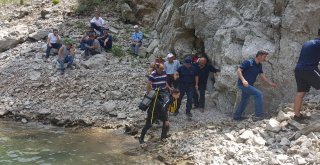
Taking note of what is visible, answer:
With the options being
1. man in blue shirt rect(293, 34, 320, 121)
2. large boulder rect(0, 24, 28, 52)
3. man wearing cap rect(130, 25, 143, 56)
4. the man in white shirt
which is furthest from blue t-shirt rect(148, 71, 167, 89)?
large boulder rect(0, 24, 28, 52)

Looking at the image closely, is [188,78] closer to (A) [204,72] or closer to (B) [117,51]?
(A) [204,72]

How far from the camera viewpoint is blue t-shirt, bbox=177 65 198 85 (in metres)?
12.5

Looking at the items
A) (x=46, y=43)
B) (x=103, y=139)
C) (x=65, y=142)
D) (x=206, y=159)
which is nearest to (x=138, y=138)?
(x=103, y=139)

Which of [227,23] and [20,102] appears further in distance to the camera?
[20,102]

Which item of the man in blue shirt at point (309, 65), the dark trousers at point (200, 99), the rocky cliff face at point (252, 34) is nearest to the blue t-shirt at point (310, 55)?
the man in blue shirt at point (309, 65)

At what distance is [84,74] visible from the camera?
16484mm

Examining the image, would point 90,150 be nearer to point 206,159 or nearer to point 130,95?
point 206,159

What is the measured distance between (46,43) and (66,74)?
368cm

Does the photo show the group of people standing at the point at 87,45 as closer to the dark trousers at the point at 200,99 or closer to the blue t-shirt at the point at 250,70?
the dark trousers at the point at 200,99

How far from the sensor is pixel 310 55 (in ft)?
30.7

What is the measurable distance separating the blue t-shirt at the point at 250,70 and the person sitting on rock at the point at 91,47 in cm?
877

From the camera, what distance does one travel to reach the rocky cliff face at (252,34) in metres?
11.6

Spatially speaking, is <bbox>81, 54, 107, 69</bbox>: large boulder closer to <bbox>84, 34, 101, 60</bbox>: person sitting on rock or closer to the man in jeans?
<bbox>84, 34, 101, 60</bbox>: person sitting on rock

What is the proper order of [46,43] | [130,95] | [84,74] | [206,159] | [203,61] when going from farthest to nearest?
[46,43], [84,74], [130,95], [203,61], [206,159]
